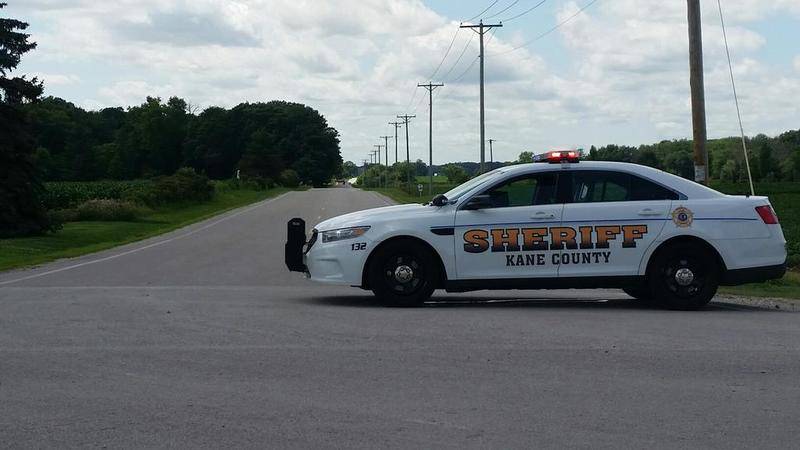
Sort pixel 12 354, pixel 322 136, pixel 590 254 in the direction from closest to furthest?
pixel 12 354 < pixel 590 254 < pixel 322 136

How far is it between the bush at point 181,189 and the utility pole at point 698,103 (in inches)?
1519

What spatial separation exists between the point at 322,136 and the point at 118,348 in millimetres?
156700

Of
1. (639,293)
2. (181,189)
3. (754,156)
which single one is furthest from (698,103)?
(754,156)

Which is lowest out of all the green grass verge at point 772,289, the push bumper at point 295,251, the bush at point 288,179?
the green grass verge at point 772,289

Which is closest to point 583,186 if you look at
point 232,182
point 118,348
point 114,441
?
point 118,348

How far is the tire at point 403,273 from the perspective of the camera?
12.4 meters

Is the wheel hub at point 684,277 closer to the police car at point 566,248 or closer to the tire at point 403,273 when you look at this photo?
the police car at point 566,248

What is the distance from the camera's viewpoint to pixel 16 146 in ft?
118

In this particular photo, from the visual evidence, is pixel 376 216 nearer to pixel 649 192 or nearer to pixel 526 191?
pixel 526 191

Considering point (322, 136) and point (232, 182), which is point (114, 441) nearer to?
point (232, 182)

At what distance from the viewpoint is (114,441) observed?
627 cm

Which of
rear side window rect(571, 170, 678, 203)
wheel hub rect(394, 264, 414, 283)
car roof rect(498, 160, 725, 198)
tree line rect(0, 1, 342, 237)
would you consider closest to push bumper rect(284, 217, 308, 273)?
wheel hub rect(394, 264, 414, 283)

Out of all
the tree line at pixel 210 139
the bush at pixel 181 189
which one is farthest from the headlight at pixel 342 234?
the tree line at pixel 210 139

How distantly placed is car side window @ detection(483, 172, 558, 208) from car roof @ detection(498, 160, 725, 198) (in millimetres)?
91
